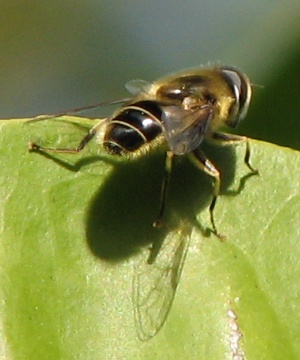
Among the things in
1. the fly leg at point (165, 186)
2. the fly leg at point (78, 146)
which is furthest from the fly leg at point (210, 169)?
the fly leg at point (78, 146)

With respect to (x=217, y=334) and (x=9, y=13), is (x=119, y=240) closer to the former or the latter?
(x=217, y=334)

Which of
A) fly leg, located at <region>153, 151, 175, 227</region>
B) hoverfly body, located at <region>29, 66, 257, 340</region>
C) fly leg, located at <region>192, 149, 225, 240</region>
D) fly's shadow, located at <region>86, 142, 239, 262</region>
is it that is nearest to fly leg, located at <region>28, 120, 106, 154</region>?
hoverfly body, located at <region>29, 66, 257, 340</region>

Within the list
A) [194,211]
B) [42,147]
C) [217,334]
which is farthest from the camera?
[194,211]

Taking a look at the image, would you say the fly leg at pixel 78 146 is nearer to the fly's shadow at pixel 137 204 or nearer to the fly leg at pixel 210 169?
the fly's shadow at pixel 137 204

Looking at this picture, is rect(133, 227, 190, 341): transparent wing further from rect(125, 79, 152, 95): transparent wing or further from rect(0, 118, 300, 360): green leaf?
rect(125, 79, 152, 95): transparent wing

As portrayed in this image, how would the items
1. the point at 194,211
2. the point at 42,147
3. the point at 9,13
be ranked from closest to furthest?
the point at 42,147 < the point at 194,211 < the point at 9,13

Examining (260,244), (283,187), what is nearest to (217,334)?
(260,244)

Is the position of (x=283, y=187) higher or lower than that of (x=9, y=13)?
higher
